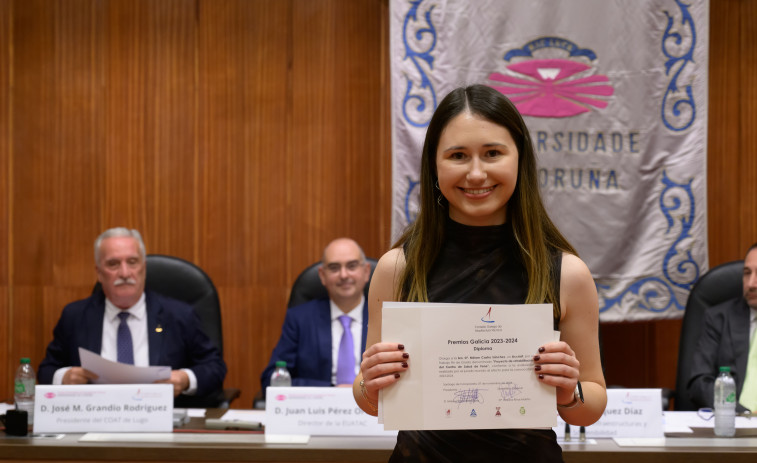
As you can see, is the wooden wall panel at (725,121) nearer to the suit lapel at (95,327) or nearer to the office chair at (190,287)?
the office chair at (190,287)

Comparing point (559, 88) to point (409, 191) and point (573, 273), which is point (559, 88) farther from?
point (573, 273)

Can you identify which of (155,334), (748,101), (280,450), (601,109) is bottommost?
(280,450)

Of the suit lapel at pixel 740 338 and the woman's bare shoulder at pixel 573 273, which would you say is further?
the suit lapel at pixel 740 338

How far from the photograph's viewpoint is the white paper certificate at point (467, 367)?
4.24 ft

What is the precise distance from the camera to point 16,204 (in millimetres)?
4410

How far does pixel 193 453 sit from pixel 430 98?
207 cm

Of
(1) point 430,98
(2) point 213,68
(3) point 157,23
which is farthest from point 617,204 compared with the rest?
(3) point 157,23

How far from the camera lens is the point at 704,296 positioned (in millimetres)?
3691

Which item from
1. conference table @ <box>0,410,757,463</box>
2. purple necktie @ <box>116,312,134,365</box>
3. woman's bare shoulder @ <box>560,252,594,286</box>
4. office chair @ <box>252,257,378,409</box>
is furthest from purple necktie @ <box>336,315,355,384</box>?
woman's bare shoulder @ <box>560,252,594,286</box>

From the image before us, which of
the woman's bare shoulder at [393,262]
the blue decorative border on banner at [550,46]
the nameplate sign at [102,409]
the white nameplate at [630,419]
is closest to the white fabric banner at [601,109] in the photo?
the blue decorative border on banner at [550,46]

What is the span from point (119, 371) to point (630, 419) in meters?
1.73

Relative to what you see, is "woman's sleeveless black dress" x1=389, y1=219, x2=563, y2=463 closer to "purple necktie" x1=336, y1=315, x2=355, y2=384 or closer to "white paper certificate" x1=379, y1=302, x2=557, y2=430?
"white paper certificate" x1=379, y1=302, x2=557, y2=430

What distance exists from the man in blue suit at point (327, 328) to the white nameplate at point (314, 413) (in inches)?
40.2

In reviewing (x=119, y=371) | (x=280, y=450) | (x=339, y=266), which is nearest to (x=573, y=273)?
(x=280, y=450)
